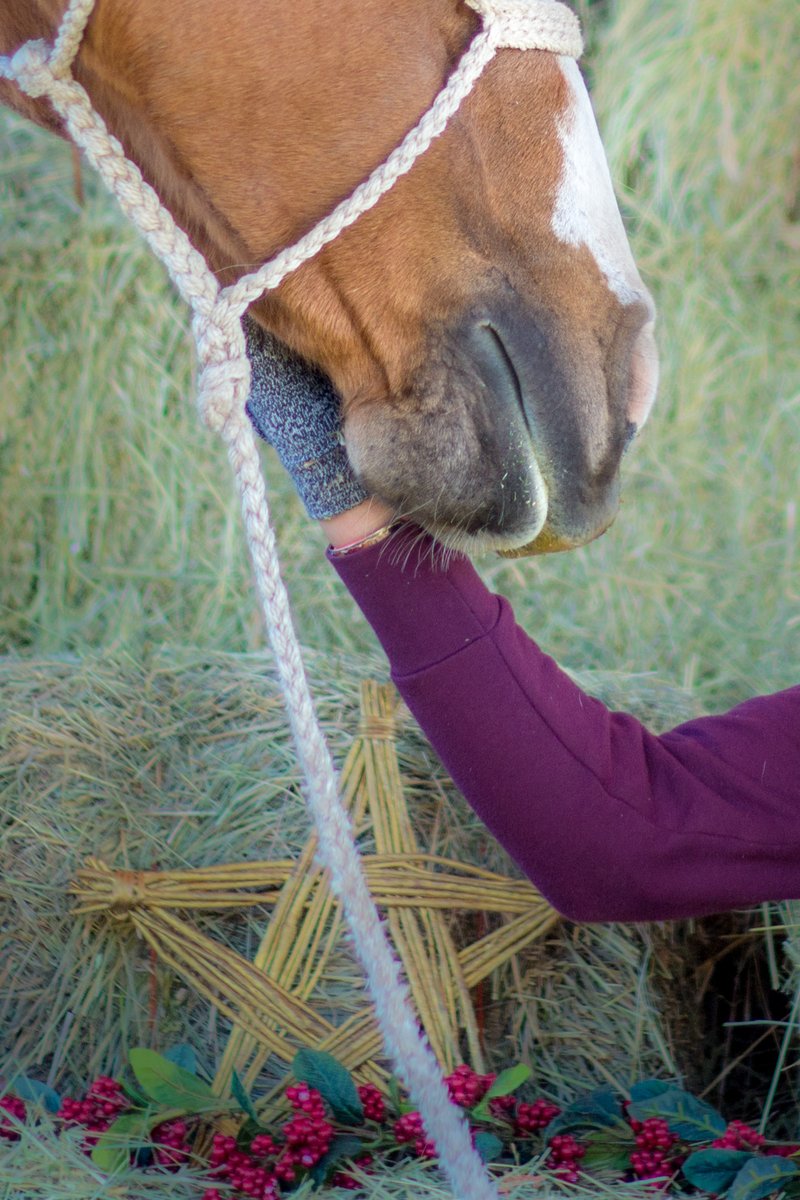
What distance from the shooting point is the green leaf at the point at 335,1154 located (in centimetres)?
80

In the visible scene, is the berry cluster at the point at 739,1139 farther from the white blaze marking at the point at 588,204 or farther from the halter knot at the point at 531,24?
the halter knot at the point at 531,24

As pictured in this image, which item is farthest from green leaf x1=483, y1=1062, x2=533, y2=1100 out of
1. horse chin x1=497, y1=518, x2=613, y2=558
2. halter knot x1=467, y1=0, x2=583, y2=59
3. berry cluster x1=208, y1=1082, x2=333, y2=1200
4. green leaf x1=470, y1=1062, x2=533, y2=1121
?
halter knot x1=467, y1=0, x2=583, y2=59

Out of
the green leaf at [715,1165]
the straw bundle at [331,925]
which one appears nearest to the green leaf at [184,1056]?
the straw bundle at [331,925]

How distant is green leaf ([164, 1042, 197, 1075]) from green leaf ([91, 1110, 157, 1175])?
0.22 feet

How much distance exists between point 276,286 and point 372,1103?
0.57 meters

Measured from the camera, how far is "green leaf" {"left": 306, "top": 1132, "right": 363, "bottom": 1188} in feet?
2.63

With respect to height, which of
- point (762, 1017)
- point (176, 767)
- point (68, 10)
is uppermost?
point (68, 10)

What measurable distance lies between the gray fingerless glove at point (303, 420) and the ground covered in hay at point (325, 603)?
39 cm

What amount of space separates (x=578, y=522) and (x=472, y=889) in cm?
41

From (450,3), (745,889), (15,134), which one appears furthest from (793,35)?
(745,889)

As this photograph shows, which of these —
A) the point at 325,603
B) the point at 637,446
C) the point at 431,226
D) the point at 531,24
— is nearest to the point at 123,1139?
the point at 431,226

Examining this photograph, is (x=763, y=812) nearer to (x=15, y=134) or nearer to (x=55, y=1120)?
(x=55, y=1120)

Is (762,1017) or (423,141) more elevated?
(423,141)

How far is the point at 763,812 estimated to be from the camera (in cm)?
76
